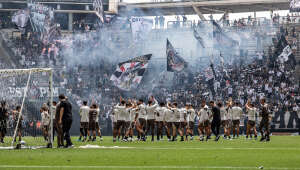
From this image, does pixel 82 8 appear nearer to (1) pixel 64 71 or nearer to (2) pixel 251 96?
(1) pixel 64 71

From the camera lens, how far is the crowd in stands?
51.3m

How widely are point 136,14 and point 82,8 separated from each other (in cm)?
685

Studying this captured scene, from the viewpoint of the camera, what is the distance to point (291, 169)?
14.9 m

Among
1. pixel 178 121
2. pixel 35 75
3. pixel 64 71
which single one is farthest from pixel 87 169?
pixel 64 71

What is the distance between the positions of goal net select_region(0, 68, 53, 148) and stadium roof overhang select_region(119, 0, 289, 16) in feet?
120

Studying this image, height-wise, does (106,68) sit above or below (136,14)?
below

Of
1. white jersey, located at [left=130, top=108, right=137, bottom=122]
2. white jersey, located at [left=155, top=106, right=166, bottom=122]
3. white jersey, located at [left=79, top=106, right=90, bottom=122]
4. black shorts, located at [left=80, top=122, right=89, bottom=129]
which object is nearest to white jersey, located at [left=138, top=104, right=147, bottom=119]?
white jersey, located at [left=130, top=108, right=137, bottom=122]

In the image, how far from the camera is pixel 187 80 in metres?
56.6

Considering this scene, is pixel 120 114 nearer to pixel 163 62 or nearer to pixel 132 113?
pixel 132 113

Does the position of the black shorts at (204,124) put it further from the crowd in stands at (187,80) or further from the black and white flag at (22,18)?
the black and white flag at (22,18)

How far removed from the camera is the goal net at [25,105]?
28.5m

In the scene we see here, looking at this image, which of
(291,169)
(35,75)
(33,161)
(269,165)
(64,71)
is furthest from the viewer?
(64,71)

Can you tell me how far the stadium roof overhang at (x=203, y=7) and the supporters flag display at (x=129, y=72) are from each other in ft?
81.5

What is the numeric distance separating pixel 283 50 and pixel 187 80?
9.93m
